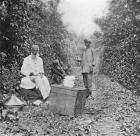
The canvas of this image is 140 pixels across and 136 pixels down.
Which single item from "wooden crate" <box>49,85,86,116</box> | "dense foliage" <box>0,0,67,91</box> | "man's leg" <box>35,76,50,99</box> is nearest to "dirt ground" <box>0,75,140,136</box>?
"wooden crate" <box>49,85,86,116</box>

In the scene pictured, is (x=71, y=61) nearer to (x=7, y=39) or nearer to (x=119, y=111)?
(x=7, y=39)

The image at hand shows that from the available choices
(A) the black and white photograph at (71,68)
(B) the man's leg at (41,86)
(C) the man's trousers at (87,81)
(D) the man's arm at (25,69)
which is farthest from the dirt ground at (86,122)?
(D) the man's arm at (25,69)

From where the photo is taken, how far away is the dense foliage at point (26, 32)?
10312 millimetres

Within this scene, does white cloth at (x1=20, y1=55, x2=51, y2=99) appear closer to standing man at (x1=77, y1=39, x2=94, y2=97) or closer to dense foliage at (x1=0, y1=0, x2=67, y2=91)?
dense foliage at (x1=0, y1=0, x2=67, y2=91)

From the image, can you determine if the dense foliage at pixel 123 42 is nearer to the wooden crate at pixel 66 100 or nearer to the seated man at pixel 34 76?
the seated man at pixel 34 76

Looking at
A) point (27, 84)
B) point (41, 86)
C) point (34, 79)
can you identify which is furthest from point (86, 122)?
point (34, 79)

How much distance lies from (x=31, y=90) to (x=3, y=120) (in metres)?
2.04

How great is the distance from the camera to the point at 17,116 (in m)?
7.24

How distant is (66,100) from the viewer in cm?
774

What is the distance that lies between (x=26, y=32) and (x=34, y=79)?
8.19 feet

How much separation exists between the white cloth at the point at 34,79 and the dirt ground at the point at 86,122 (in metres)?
0.54

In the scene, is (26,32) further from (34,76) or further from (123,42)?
(123,42)

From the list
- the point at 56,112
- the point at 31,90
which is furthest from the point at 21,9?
the point at 56,112

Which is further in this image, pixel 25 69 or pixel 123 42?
pixel 123 42
